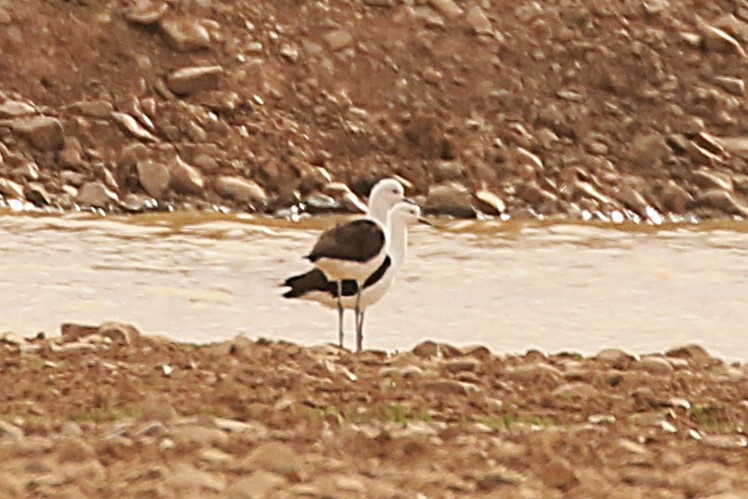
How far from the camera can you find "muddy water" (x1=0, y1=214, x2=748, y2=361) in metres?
14.7

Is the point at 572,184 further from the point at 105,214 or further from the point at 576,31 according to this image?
the point at 105,214

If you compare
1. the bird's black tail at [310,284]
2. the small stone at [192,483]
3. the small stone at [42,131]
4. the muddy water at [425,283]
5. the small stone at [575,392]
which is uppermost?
the small stone at [192,483]

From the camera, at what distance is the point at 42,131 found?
21.2m

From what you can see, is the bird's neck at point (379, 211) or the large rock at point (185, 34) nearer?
Answer: the bird's neck at point (379, 211)

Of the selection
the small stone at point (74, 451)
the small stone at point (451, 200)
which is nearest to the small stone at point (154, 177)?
the small stone at point (451, 200)

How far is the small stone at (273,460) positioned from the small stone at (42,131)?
12.8 m

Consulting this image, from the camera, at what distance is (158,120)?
21.5 meters

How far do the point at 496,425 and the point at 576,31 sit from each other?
14.1 metres

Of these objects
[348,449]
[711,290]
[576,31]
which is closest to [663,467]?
[348,449]

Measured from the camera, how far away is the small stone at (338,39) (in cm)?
2267

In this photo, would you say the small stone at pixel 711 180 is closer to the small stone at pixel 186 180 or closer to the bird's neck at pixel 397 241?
the small stone at pixel 186 180

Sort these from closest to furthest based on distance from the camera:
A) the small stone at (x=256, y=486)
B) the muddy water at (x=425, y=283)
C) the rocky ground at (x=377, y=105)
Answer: the small stone at (x=256, y=486) → the muddy water at (x=425, y=283) → the rocky ground at (x=377, y=105)

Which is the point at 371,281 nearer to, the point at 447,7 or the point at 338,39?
the point at 338,39

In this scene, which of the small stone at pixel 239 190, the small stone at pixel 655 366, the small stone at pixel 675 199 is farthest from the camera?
the small stone at pixel 675 199
